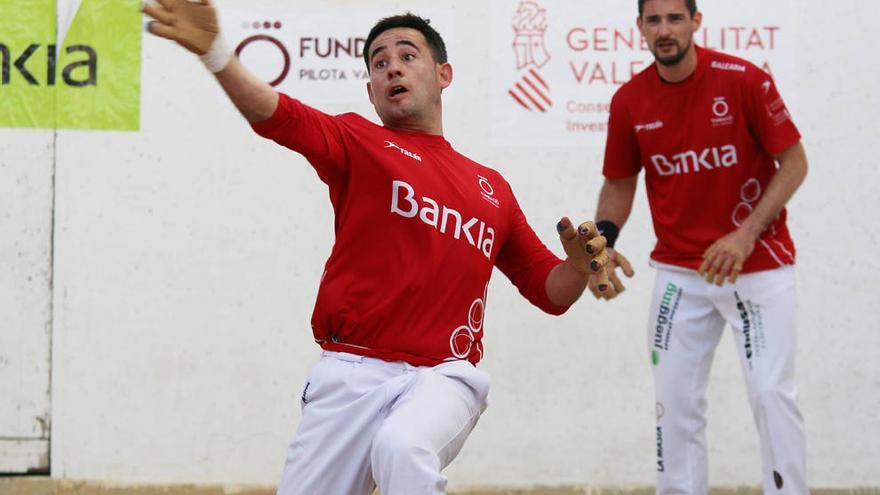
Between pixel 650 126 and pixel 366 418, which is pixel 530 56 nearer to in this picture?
pixel 650 126

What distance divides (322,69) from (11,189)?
185 centimetres

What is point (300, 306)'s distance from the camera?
260 inches

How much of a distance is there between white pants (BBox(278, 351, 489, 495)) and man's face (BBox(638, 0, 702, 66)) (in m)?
2.07

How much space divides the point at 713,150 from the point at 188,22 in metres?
2.73

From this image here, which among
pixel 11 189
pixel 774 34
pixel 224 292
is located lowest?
pixel 224 292

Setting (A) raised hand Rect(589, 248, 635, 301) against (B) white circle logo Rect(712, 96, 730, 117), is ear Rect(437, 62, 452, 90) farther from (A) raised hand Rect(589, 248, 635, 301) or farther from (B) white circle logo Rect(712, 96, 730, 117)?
(B) white circle logo Rect(712, 96, 730, 117)

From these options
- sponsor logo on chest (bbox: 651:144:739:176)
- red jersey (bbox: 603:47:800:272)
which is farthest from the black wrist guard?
sponsor logo on chest (bbox: 651:144:739:176)

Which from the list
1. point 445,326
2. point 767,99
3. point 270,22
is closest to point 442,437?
point 445,326

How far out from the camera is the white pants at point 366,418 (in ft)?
11.3

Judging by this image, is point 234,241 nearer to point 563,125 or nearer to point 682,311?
point 563,125

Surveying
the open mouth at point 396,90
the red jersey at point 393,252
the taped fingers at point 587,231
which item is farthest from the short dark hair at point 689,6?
the taped fingers at point 587,231

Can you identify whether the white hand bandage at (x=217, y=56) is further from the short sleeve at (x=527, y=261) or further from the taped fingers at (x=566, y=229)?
the short sleeve at (x=527, y=261)

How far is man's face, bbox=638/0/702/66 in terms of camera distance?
5098 mm

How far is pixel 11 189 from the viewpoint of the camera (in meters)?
6.58
